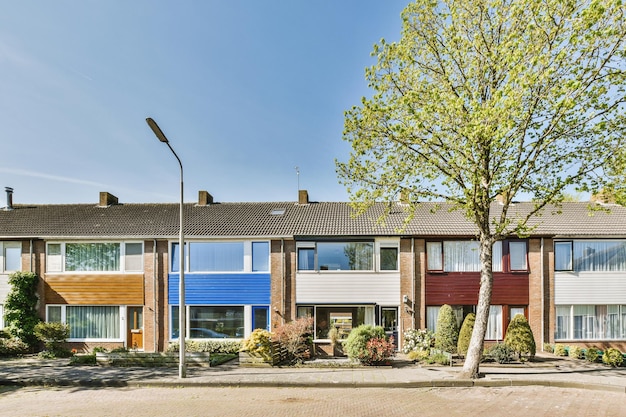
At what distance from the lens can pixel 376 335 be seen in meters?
16.3

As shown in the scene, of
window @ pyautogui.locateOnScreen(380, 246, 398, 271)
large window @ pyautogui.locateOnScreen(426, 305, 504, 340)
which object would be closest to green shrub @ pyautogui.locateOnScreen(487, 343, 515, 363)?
large window @ pyautogui.locateOnScreen(426, 305, 504, 340)

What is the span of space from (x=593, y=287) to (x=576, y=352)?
3603mm

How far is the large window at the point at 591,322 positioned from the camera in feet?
64.2

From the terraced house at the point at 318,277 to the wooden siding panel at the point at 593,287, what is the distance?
5cm

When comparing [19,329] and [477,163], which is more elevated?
[477,163]

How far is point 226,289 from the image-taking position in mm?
20109

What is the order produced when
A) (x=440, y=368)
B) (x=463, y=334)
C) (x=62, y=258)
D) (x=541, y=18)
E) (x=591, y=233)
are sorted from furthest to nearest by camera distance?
(x=62, y=258), (x=591, y=233), (x=463, y=334), (x=440, y=368), (x=541, y=18)

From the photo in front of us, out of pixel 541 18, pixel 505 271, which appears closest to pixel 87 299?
pixel 505 271

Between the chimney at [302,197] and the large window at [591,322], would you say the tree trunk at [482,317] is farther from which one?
the chimney at [302,197]

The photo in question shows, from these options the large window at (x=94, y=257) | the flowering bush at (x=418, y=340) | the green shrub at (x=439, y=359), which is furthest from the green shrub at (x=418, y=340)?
the large window at (x=94, y=257)

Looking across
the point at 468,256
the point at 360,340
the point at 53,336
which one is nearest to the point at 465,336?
the point at 468,256

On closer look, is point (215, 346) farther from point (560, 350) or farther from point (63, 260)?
point (560, 350)

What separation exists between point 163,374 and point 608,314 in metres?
19.5

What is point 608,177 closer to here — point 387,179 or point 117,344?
point 387,179
